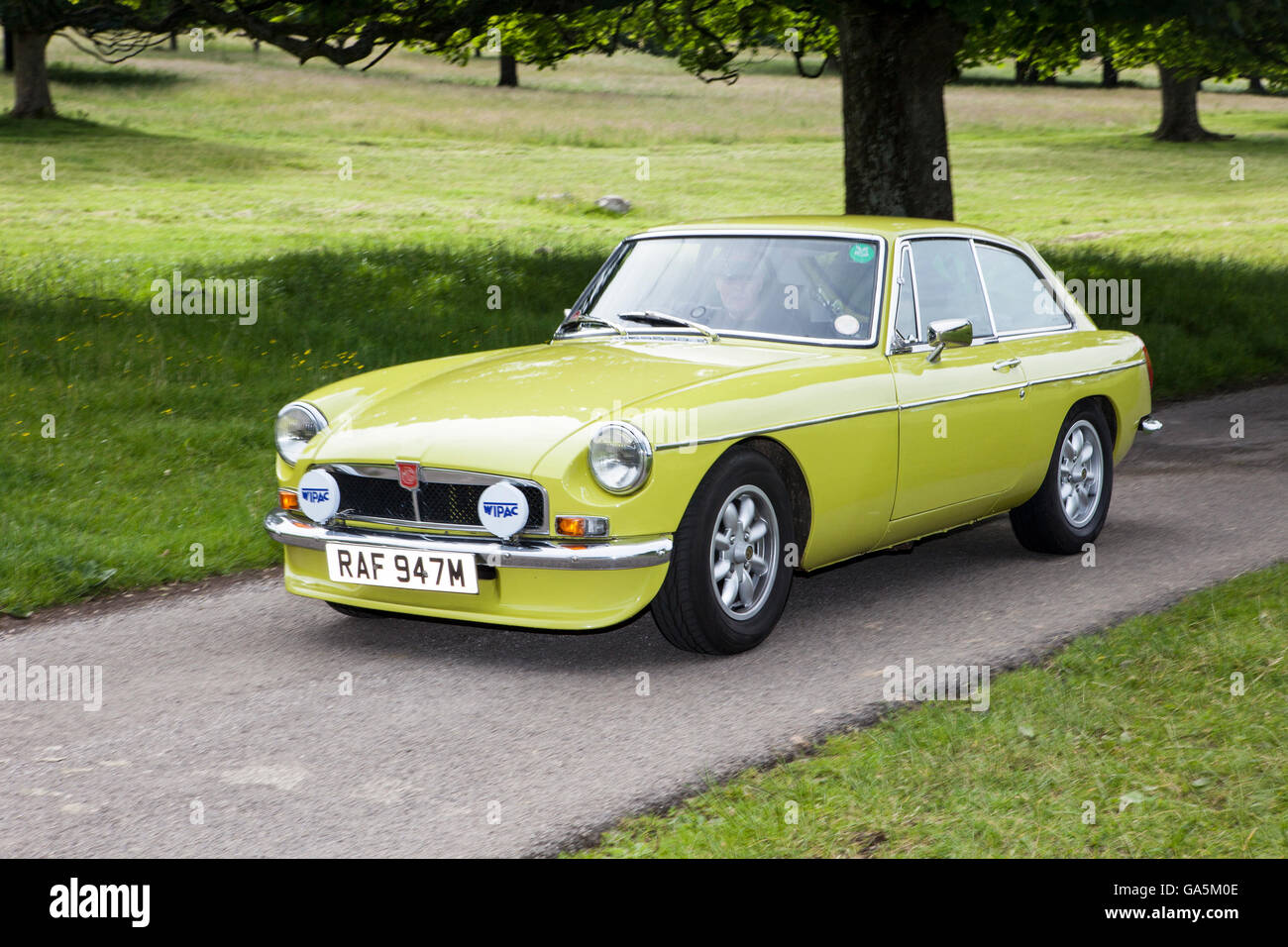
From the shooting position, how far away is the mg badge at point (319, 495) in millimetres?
5633

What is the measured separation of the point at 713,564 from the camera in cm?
551

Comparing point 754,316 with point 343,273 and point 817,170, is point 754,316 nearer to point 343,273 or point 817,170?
point 343,273

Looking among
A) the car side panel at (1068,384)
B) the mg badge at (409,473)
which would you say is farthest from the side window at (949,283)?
the mg badge at (409,473)

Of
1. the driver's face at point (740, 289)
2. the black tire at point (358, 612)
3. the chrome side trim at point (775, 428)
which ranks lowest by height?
the black tire at point (358, 612)

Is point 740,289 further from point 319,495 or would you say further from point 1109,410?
point 1109,410

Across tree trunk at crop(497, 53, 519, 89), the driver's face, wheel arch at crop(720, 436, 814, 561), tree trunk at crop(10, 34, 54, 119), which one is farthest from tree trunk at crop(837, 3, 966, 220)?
tree trunk at crop(497, 53, 519, 89)

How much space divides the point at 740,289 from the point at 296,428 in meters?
1.97

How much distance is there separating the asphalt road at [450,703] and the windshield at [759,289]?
3.92 feet

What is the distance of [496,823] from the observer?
406cm

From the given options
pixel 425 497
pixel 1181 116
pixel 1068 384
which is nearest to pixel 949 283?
pixel 1068 384

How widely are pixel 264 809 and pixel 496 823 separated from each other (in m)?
0.66

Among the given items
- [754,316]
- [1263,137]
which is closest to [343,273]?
[754,316]

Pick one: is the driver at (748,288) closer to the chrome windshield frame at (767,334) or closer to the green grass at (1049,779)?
the chrome windshield frame at (767,334)
